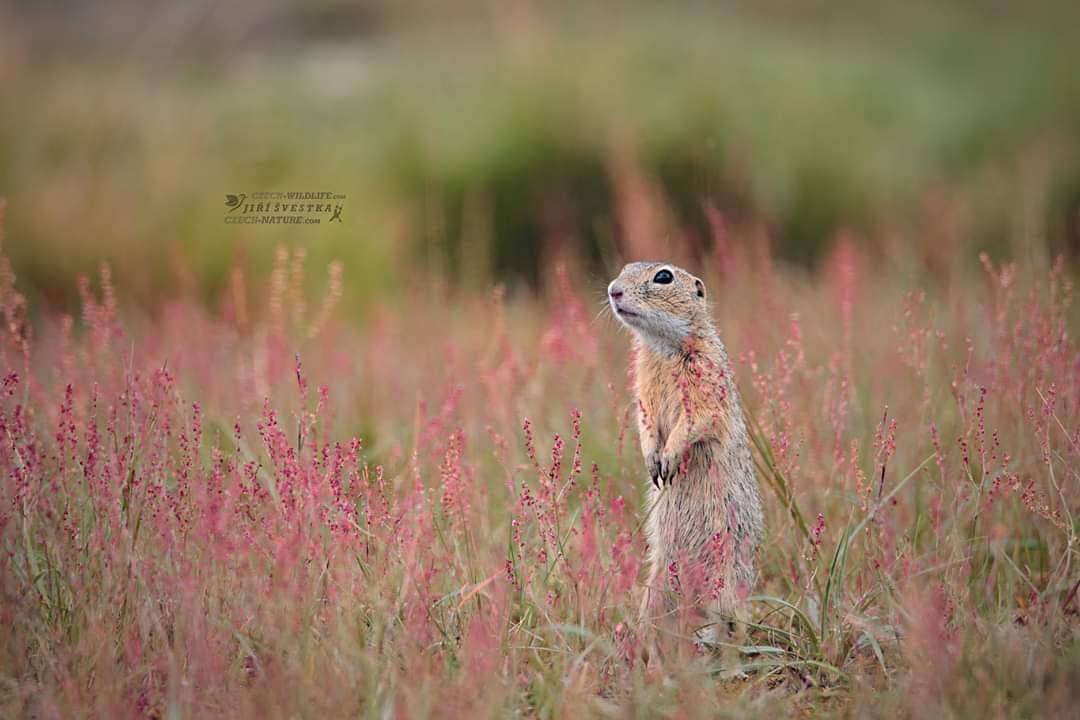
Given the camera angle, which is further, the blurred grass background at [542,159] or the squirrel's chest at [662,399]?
the blurred grass background at [542,159]

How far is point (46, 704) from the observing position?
2.54 meters

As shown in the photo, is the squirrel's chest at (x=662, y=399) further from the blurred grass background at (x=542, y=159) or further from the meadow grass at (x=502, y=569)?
the blurred grass background at (x=542, y=159)

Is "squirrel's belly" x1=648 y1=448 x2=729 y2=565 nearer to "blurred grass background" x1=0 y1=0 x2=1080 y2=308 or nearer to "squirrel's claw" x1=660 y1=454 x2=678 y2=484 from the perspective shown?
"squirrel's claw" x1=660 y1=454 x2=678 y2=484

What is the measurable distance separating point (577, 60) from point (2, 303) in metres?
6.34

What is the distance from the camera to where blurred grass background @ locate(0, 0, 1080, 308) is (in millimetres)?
7840

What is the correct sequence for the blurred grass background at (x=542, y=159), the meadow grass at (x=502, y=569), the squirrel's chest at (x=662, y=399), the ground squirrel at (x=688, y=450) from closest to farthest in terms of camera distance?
the meadow grass at (x=502, y=569) → the ground squirrel at (x=688, y=450) → the squirrel's chest at (x=662, y=399) → the blurred grass background at (x=542, y=159)

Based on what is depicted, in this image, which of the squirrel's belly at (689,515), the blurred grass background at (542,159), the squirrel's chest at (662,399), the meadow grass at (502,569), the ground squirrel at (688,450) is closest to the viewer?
the meadow grass at (502,569)

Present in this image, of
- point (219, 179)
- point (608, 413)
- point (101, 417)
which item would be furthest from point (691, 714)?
point (219, 179)

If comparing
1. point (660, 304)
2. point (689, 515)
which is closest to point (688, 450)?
point (689, 515)

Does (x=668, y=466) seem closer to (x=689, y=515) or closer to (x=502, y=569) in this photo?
(x=689, y=515)

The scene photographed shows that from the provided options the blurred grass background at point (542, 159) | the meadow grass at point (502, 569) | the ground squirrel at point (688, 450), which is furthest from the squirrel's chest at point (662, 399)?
the blurred grass background at point (542, 159)

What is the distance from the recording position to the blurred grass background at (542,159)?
7.84m

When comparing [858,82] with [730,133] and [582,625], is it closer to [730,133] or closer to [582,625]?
[730,133]

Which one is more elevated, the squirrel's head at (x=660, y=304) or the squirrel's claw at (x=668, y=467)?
the squirrel's head at (x=660, y=304)
